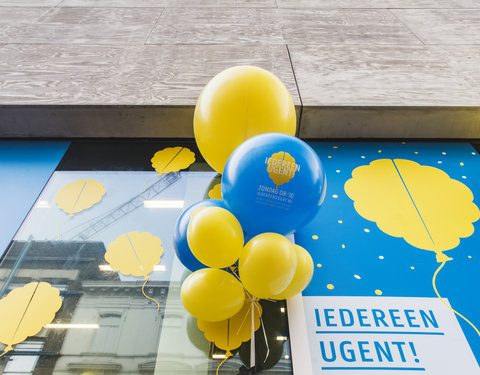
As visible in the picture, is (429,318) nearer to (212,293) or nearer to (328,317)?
(328,317)

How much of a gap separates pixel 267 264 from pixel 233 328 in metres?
0.39

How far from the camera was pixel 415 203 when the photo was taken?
5.36ft

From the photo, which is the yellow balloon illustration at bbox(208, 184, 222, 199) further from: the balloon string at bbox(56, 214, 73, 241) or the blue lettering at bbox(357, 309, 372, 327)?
the blue lettering at bbox(357, 309, 372, 327)

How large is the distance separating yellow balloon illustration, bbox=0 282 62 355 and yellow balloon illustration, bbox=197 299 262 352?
21.5 inches

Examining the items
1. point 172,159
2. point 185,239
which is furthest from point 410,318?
point 172,159

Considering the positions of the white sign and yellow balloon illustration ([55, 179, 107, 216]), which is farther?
yellow balloon illustration ([55, 179, 107, 216])

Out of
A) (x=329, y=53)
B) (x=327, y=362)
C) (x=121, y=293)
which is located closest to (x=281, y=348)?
(x=327, y=362)

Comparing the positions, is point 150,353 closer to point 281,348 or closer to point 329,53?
point 281,348

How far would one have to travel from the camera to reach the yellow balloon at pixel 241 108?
133 cm

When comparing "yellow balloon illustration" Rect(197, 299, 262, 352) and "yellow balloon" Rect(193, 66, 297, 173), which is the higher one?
"yellow balloon" Rect(193, 66, 297, 173)

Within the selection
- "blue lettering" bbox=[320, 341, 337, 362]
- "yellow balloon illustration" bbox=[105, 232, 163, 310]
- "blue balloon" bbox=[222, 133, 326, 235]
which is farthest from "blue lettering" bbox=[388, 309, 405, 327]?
"yellow balloon illustration" bbox=[105, 232, 163, 310]

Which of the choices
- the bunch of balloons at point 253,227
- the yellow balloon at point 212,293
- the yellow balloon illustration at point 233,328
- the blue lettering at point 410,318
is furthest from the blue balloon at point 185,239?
the blue lettering at point 410,318

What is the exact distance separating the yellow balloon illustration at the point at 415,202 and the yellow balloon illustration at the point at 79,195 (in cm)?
120

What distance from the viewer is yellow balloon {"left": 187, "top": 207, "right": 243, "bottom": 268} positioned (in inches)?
38.5
